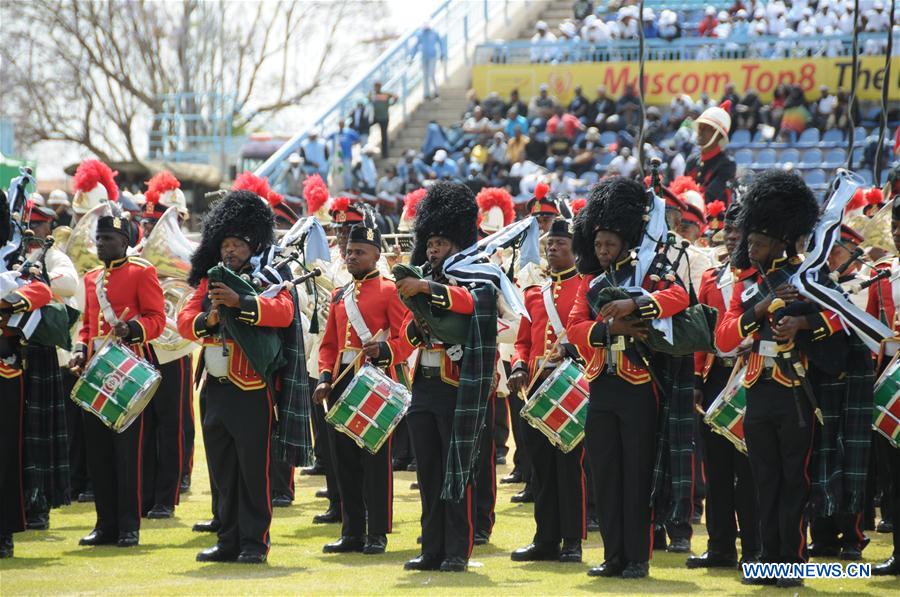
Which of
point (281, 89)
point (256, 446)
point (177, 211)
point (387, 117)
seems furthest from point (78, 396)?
point (281, 89)

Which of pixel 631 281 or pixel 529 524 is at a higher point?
pixel 631 281

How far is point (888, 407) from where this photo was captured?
8.30 meters

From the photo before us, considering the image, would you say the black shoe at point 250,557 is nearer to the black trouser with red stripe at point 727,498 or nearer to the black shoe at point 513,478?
the black trouser with red stripe at point 727,498

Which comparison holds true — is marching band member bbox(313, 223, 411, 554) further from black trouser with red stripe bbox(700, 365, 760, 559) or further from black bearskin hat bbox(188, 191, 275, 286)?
black trouser with red stripe bbox(700, 365, 760, 559)

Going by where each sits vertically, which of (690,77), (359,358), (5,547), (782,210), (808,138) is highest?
(690,77)

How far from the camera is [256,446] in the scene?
8836 mm

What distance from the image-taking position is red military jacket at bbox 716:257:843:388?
7.78 m

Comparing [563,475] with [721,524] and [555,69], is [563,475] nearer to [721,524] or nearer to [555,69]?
[721,524]

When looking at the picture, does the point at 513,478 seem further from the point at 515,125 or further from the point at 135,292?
the point at 515,125

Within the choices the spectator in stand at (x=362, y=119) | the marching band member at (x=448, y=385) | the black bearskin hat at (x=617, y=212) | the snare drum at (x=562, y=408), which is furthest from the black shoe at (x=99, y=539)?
the spectator in stand at (x=362, y=119)

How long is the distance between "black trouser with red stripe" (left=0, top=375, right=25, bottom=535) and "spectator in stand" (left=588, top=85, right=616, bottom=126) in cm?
1680

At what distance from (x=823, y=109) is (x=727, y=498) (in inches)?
619

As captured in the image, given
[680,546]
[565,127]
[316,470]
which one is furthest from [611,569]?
[565,127]

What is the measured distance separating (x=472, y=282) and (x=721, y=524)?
1917 mm
